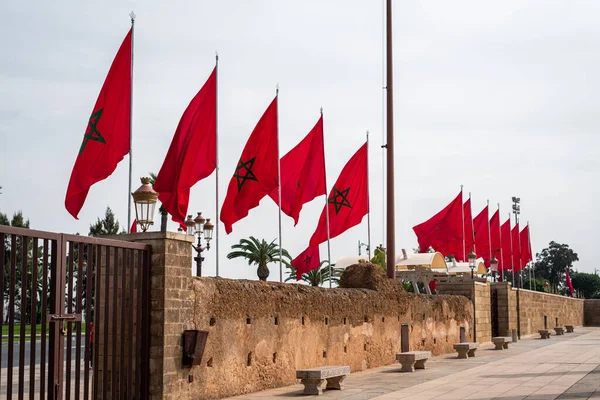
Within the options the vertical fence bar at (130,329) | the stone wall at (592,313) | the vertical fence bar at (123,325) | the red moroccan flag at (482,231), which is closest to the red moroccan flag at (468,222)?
the red moroccan flag at (482,231)

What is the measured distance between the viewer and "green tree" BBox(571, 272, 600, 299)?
12356 cm

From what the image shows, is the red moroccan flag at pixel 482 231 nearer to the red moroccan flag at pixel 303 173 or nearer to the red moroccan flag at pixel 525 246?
the red moroccan flag at pixel 525 246

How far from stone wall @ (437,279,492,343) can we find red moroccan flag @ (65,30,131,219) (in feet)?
55.5

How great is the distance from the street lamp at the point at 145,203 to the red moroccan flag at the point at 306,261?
30.0 ft

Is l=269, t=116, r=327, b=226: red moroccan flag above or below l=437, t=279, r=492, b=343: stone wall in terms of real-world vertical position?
above

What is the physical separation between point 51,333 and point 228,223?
7980mm

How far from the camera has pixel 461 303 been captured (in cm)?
2706

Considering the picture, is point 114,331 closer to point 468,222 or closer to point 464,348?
point 464,348

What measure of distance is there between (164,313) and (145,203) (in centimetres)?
153

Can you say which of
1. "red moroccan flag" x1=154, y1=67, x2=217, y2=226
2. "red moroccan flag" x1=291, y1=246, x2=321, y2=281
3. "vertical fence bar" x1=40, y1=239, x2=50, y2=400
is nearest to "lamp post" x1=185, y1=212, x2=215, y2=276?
"red moroccan flag" x1=291, y1=246, x2=321, y2=281

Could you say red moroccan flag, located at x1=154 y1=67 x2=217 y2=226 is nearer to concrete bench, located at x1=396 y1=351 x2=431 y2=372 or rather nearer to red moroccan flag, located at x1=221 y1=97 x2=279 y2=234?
red moroccan flag, located at x1=221 y1=97 x2=279 y2=234

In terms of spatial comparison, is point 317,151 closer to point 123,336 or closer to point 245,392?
point 245,392

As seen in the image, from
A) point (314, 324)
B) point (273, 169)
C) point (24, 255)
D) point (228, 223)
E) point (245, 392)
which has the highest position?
point (273, 169)

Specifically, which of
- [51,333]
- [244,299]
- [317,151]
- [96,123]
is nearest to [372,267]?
[317,151]
